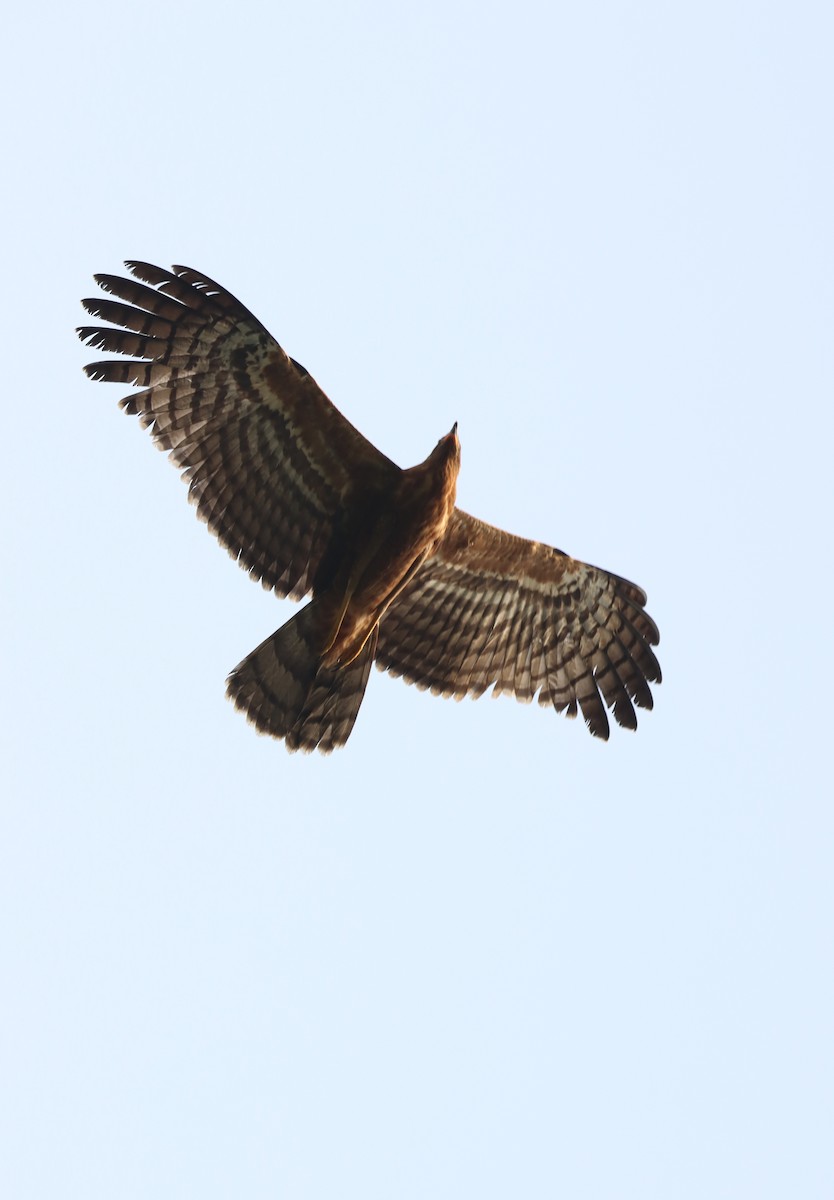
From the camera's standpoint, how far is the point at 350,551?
11.2 metres

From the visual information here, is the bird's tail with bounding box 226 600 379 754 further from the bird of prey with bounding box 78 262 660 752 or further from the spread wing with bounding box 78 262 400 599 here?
the spread wing with bounding box 78 262 400 599

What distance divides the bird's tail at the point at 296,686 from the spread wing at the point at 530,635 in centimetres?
63

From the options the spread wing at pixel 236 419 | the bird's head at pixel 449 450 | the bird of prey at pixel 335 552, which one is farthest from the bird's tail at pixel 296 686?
the bird's head at pixel 449 450

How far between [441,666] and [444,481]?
6.56ft

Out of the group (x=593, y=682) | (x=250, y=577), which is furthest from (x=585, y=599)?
(x=250, y=577)

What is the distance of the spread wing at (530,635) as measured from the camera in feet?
40.0

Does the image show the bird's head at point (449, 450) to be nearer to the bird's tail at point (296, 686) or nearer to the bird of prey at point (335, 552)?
the bird of prey at point (335, 552)

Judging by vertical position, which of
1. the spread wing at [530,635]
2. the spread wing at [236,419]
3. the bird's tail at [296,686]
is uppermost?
the spread wing at [530,635]

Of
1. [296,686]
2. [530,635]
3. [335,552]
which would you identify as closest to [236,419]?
[335,552]

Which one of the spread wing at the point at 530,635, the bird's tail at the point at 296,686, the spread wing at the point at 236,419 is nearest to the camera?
the spread wing at the point at 236,419

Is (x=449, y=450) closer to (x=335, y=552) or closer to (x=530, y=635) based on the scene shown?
(x=335, y=552)

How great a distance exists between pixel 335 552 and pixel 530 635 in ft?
6.19

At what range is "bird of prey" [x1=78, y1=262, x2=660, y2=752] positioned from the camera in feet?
35.2

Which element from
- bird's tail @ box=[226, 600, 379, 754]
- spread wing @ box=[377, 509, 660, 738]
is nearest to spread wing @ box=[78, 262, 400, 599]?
bird's tail @ box=[226, 600, 379, 754]
